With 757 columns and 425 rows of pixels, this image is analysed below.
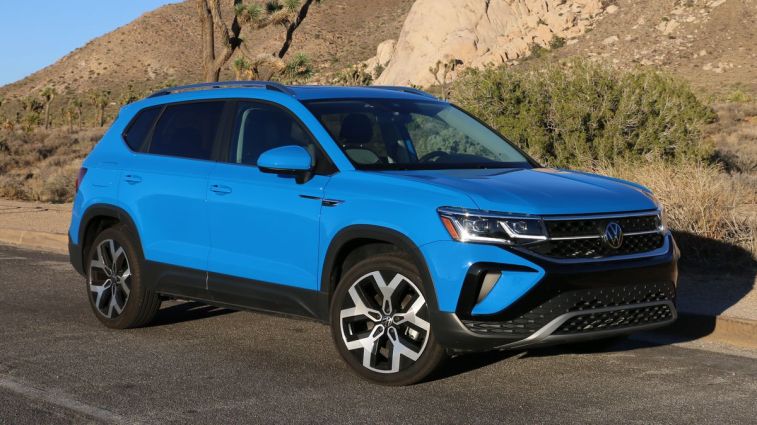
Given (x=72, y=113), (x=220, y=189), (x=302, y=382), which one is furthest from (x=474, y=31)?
(x=302, y=382)

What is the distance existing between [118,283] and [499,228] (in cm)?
368

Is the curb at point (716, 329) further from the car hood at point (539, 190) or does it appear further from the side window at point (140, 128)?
the side window at point (140, 128)

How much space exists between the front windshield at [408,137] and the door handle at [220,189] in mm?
795

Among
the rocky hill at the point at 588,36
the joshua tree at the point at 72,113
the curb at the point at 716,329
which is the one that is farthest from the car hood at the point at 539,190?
the joshua tree at the point at 72,113

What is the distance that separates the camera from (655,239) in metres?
6.67

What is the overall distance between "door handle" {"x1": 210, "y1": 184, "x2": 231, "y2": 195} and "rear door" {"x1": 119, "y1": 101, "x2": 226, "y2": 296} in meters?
0.10

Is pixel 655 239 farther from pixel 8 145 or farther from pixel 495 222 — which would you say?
pixel 8 145

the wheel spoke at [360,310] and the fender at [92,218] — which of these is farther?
the fender at [92,218]

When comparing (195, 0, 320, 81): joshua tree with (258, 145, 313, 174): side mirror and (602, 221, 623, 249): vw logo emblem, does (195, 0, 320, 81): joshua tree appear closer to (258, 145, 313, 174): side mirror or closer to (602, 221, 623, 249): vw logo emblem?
(258, 145, 313, 174): side mirror

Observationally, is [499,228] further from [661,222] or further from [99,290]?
[99,290]

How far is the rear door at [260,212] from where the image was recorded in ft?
22.5

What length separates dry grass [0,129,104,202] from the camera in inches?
984

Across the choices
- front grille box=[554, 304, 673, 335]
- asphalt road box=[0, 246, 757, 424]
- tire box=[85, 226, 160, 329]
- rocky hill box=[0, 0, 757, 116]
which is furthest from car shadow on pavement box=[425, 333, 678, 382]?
rocky hill box=[0, 0, 757, 116]

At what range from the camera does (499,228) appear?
19.6 feet
